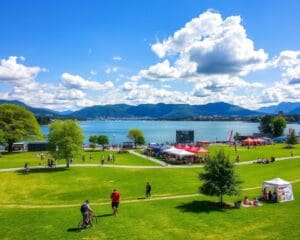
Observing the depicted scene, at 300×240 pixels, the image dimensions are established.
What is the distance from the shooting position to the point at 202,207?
2873 centimetres

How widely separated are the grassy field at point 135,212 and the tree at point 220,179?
4.21ft

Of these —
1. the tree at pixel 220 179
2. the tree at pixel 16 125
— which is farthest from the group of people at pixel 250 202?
the tree at pixel 16 125

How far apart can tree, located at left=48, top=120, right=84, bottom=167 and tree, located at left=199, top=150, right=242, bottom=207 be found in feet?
96.1

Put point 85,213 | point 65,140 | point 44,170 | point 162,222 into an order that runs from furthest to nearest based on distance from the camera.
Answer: point 65,140 < point 44,170 < point 162,222 < point 85,213

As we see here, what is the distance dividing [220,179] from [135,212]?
26.1 feet

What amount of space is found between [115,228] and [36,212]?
25.3 feet

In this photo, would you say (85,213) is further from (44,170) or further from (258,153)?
(258,153)

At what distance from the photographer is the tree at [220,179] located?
29594mm

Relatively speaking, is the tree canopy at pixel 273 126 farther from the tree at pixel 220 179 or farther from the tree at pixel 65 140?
the tree at pixel 220 179

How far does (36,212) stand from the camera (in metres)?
26.5

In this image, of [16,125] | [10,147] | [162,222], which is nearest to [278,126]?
[16,125]

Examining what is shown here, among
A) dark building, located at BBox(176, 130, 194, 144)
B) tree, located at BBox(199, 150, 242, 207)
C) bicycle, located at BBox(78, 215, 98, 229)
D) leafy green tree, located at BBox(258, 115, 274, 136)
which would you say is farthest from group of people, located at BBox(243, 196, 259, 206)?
leafy green tree, located at BBox(258, 115, 274, 136)

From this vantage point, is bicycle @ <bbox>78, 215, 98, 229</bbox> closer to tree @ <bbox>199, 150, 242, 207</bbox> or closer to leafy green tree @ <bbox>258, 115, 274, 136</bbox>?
tree @ <bbox>199, 150, 242, 207</bbox>

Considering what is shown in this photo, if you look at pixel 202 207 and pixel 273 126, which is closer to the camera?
pixel 202 207
